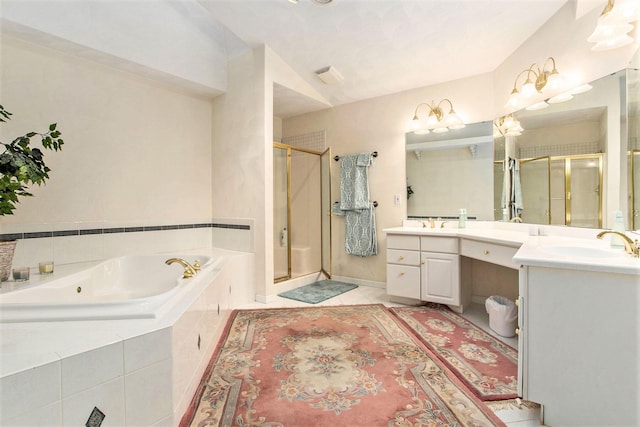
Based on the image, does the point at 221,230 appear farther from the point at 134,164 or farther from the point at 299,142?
the point at 299,142

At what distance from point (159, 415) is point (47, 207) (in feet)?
6.84

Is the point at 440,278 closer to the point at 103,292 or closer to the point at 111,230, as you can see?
the point at 103,292

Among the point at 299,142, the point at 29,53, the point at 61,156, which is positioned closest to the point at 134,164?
the point at 61,156

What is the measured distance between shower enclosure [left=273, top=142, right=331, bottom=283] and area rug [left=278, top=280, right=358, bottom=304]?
19cm

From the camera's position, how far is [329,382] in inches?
62.6

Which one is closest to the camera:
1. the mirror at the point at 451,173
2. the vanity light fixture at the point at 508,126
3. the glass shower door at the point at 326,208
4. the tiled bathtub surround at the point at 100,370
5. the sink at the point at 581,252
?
the tiled bathtub surround at the point at 100,370

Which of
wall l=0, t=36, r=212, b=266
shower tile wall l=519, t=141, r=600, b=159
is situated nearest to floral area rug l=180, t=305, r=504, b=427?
wall l=0, t=36, r=212, b=266

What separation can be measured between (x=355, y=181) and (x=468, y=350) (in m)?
2.11

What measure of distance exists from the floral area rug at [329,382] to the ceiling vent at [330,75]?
8.20 ft

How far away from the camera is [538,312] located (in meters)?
1.27

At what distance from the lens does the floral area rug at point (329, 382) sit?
1326 mm

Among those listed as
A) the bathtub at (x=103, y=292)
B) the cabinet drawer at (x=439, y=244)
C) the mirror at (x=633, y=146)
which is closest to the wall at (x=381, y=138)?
the cabinet drawer at (x=439, y=244)

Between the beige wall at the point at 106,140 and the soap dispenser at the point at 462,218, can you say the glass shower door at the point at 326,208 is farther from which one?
the soap dispenser at the point at 462,218

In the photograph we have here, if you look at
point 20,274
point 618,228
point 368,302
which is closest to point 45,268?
point 20,274
